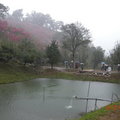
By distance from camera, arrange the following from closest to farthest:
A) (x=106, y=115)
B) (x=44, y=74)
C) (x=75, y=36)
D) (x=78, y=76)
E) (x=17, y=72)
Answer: (x=106, y=115) < (x=17, y=72) < (x=78, y=76) < (x=44, y=74) < (x=75, y=36)

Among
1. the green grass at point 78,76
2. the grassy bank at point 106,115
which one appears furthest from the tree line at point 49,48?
the grassy bank at point 106,115

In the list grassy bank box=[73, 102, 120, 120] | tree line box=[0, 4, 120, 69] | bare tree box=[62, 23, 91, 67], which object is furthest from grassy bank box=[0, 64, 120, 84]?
grassy bank box=[73, 102, 120, 120]

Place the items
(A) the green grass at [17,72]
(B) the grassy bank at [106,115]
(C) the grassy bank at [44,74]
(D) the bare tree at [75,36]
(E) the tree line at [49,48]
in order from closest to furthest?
(B) the grassy bank at [106,115], (A) the green grass at [17,72], (C) the grassy bank at [44,74], (E) the tree line at [49,48], (D) the bare tree at [75,36]

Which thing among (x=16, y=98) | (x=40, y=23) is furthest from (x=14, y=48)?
(x=40, y=23)

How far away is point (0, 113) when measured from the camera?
7703 millimetres

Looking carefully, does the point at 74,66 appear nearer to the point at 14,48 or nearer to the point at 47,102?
the point at 14,48

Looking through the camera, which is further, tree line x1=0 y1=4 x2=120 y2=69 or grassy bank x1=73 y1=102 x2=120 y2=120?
tree line x1=0 y1=4 x2=120 y2=69

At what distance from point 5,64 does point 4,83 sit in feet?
24.2

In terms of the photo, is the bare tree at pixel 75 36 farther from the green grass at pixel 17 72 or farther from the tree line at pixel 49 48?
the green grass at pixel 17 72

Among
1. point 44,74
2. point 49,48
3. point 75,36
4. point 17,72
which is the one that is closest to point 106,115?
point 17,72

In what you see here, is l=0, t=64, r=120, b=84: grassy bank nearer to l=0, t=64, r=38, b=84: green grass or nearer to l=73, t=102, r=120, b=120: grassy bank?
l=0, t=64, r=38, b=84: green grass

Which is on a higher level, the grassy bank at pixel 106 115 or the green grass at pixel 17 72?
the green grass at pixel 17 72

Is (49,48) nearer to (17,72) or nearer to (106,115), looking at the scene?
(17,72)

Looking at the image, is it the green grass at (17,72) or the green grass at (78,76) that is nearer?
the green grass at (17,72)
